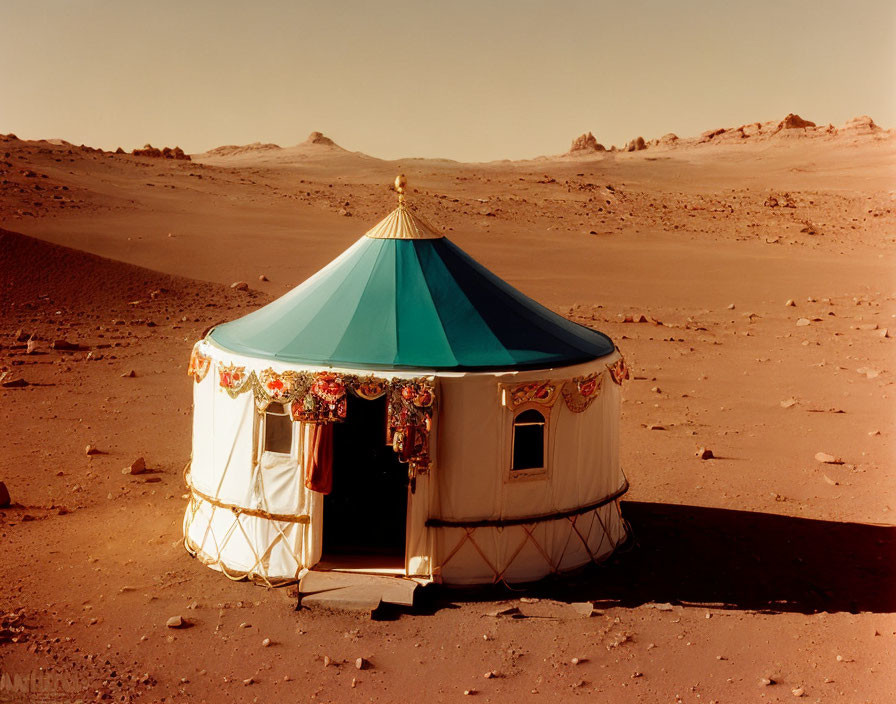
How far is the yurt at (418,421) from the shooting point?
1069 cm

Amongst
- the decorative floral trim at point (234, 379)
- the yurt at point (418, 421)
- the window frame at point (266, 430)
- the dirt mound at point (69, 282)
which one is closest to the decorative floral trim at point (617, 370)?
the yurt at point (418, 421)

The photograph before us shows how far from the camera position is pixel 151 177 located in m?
53.9

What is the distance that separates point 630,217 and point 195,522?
133 feet

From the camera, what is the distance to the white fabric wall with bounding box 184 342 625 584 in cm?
1073

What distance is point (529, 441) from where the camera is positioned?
11047mm

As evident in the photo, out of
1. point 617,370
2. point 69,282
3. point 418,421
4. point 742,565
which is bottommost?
point 742,565

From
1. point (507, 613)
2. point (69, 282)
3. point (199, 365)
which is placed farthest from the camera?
point (69, 282)

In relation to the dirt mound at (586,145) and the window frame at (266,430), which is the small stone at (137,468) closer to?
the window frame at (266,430)

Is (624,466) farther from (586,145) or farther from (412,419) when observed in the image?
Result: (586,145)

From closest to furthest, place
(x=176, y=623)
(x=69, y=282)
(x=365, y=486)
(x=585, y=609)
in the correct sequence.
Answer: (x=176, y=623) → (x=585, y=609) → (x=365, y=486) → (x=69, y=282)

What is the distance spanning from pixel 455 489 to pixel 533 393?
123cm

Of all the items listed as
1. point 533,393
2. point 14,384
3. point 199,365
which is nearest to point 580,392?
point 533,393

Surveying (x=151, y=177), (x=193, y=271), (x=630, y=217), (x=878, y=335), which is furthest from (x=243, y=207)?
(x=878, y=335)

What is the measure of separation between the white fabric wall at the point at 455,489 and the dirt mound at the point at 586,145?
9226 centimetres
